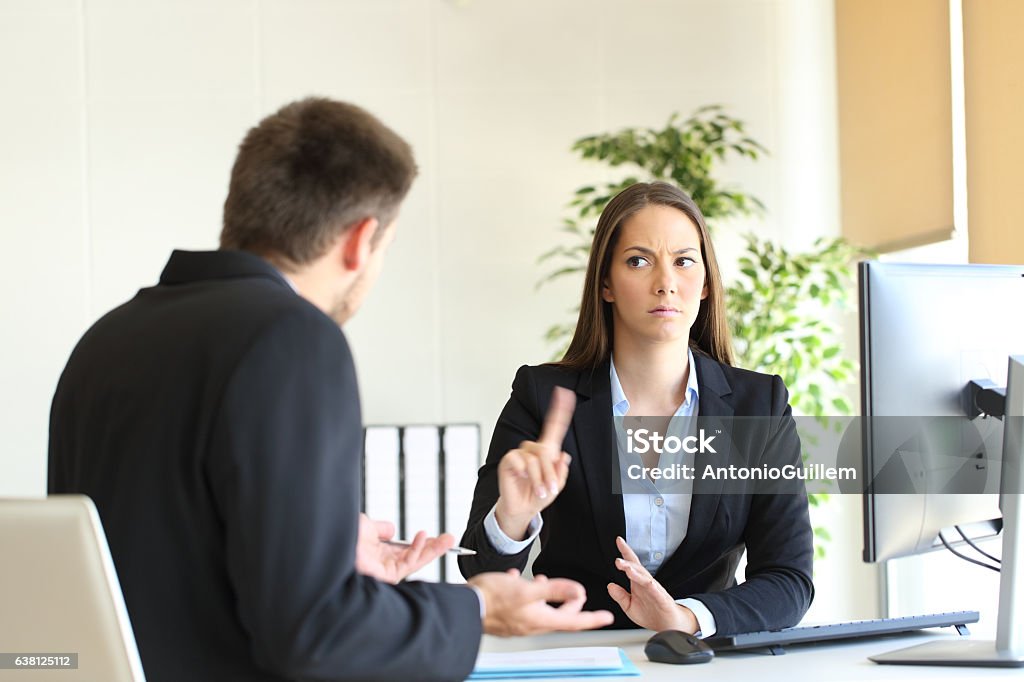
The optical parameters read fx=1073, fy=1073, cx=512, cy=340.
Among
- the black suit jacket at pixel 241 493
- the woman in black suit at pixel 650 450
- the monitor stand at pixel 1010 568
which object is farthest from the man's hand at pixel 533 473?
the monitor stand at pixel 1010 568

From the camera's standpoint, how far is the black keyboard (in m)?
1.80

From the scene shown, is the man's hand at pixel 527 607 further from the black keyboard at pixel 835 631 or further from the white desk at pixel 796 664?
the black keyboard at pixel 835 631

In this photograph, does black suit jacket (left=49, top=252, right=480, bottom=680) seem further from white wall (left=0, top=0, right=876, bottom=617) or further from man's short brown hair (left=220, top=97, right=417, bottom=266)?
white wall (left=0, top=0, right=876, bottom=617)

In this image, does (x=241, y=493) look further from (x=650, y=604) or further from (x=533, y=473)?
(x=650, y=604)

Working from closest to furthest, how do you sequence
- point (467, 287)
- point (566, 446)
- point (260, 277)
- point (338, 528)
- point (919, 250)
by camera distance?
point (338, 528), point (260, 277), point (566, 446), point (919, 250), point (467, 287)

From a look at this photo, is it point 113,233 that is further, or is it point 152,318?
point 113,233

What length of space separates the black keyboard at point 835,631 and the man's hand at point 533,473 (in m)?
0.39

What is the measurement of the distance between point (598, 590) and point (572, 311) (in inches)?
84.2

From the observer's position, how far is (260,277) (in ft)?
3.98

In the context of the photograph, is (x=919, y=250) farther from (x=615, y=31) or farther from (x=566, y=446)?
(x=566, y=446)

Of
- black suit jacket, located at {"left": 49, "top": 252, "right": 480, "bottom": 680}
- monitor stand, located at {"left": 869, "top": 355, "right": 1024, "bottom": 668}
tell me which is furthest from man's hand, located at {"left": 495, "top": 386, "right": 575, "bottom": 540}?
monitor stand, located at {"left": 869, "top": 355, "right": 1024, "bottom": 668}

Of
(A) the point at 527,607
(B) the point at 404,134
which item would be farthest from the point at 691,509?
(B) the point at 404,134

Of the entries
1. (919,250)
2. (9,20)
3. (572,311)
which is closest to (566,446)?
(572,311)

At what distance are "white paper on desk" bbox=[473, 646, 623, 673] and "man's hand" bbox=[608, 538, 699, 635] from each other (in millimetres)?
126
